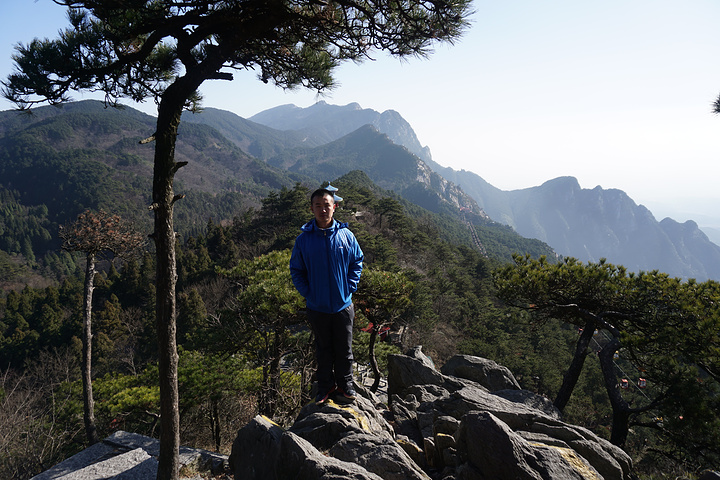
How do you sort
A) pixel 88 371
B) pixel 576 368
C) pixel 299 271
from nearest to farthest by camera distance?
pixel 299 271, pixel 576 368, pixel 88 371

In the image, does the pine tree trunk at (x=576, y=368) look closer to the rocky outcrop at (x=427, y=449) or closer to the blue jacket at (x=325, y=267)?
the rocky outcrop at (x=427, y=449)

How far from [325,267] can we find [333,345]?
34.6 inches

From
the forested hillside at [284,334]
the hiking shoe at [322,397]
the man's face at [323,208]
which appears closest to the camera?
the man's face at [323,208]

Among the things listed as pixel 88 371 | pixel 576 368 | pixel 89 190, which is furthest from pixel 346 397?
pixel 89 190

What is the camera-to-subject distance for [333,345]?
3.75 m

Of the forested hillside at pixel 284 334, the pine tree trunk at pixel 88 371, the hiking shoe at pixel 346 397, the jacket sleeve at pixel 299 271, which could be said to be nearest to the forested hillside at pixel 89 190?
the forested hillside at pixel 284 334

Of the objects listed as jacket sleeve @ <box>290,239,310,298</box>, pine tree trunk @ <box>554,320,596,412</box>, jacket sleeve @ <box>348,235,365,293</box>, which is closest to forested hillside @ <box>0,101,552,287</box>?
pine tree trunk @ <box>554,320,596,412</box>

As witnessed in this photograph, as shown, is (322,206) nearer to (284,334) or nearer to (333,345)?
(333,345)

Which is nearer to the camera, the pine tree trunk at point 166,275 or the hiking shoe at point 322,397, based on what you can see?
the pine tree trunk at point 166,275

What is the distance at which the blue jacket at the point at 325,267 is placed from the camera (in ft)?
11.5

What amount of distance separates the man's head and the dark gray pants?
92cm

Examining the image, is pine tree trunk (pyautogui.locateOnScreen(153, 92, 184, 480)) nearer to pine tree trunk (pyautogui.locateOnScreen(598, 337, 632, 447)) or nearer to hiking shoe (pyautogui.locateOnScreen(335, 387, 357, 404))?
hiking shoe (pyautogui.locateOnScreen(335, 387, 357, 404))

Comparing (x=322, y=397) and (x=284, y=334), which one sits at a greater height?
(x=322, y=397)

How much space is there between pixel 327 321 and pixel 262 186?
18352 centimetres
